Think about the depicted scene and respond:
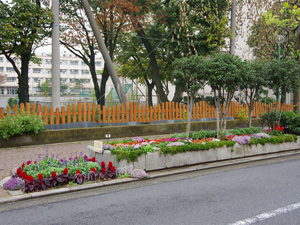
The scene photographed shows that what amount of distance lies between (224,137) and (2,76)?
6792 cm

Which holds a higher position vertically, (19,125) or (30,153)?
(19,125)

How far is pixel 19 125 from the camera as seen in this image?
10.8m

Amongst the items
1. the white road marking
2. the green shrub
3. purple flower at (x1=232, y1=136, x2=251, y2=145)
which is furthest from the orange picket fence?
the white road marking

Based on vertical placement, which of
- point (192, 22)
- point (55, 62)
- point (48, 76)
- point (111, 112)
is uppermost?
point (48, 76)

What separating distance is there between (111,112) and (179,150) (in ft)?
20.6

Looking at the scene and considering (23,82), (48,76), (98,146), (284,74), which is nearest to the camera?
(98,146)

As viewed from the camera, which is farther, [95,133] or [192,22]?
[192,22]

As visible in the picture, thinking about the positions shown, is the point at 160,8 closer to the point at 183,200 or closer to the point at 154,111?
the point at 154,111

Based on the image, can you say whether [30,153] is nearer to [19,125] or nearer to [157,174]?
[19,125]

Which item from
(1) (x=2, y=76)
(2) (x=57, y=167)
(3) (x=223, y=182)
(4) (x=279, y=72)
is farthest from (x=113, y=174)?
(1) (x=2, y=76)

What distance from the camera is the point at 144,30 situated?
21.2 m

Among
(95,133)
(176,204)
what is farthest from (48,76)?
(176,204)

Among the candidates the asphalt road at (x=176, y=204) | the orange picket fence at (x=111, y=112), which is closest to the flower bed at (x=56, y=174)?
the asphalt road at (x=176, y=204)

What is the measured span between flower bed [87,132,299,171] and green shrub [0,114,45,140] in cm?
368
